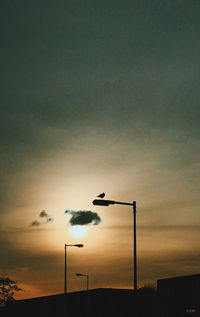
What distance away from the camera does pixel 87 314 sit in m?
35.0

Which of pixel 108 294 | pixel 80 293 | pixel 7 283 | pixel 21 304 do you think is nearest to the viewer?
pixel 108 294

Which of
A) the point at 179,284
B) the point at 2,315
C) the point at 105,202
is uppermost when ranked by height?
the point at 105,202

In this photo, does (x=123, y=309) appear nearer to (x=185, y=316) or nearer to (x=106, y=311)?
(x=106, y=311)

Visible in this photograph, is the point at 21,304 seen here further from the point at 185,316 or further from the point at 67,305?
the point at 185,316

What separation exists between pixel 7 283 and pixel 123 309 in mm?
83832

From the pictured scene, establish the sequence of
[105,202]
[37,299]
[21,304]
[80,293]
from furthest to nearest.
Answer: [21,304], [37,299], [80,293], [105,202]

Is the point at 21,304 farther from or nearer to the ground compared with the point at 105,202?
nearer to the ground

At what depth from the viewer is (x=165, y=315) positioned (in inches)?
1443

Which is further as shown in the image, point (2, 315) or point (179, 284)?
point (2, 315)

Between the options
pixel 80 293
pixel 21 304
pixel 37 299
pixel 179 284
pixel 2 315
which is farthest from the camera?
pixel 2 315

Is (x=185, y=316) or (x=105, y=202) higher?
(x=105, y=202)

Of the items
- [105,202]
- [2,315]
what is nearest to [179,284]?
[105,202]

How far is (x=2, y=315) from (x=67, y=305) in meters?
18.4

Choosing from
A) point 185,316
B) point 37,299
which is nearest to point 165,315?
point 185,316
